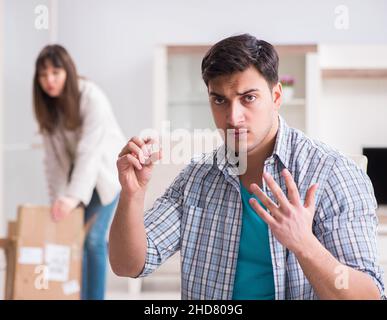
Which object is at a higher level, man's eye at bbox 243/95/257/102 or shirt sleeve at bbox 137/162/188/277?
man's eye at bbox 243/95/257/102

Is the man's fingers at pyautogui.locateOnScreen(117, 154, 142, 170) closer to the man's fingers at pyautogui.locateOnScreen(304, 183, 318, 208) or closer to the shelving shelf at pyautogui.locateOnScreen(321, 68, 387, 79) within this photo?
the man's fingers at pyautogui.locateOnScreen(304, 183, 318, 208)

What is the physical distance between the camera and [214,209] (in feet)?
2.92

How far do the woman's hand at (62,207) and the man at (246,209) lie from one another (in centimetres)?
103

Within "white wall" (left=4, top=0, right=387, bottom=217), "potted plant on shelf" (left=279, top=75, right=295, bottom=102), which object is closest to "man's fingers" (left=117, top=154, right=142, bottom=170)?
"white wall" (left=4, top=0, right=387, bottom=217)

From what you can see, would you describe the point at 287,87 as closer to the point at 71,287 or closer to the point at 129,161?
the point at 71,287

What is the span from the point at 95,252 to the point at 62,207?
24cm

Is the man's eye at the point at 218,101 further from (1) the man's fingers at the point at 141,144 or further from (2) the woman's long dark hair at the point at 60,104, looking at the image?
(2) the woman's long dark hair at the point at 60,104

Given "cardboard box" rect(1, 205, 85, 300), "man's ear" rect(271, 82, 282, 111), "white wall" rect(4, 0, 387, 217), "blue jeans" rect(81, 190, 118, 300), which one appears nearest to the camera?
"man's ear" rect(271, 82, 282, 111)

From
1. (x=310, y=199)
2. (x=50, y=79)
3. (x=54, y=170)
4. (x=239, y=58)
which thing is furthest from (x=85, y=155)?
(x=310, y=199)

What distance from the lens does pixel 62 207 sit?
1.95 metres

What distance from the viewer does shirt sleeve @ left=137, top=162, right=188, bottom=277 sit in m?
0.91

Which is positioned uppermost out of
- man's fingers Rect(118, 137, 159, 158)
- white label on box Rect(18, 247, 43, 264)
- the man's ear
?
the man's ear
